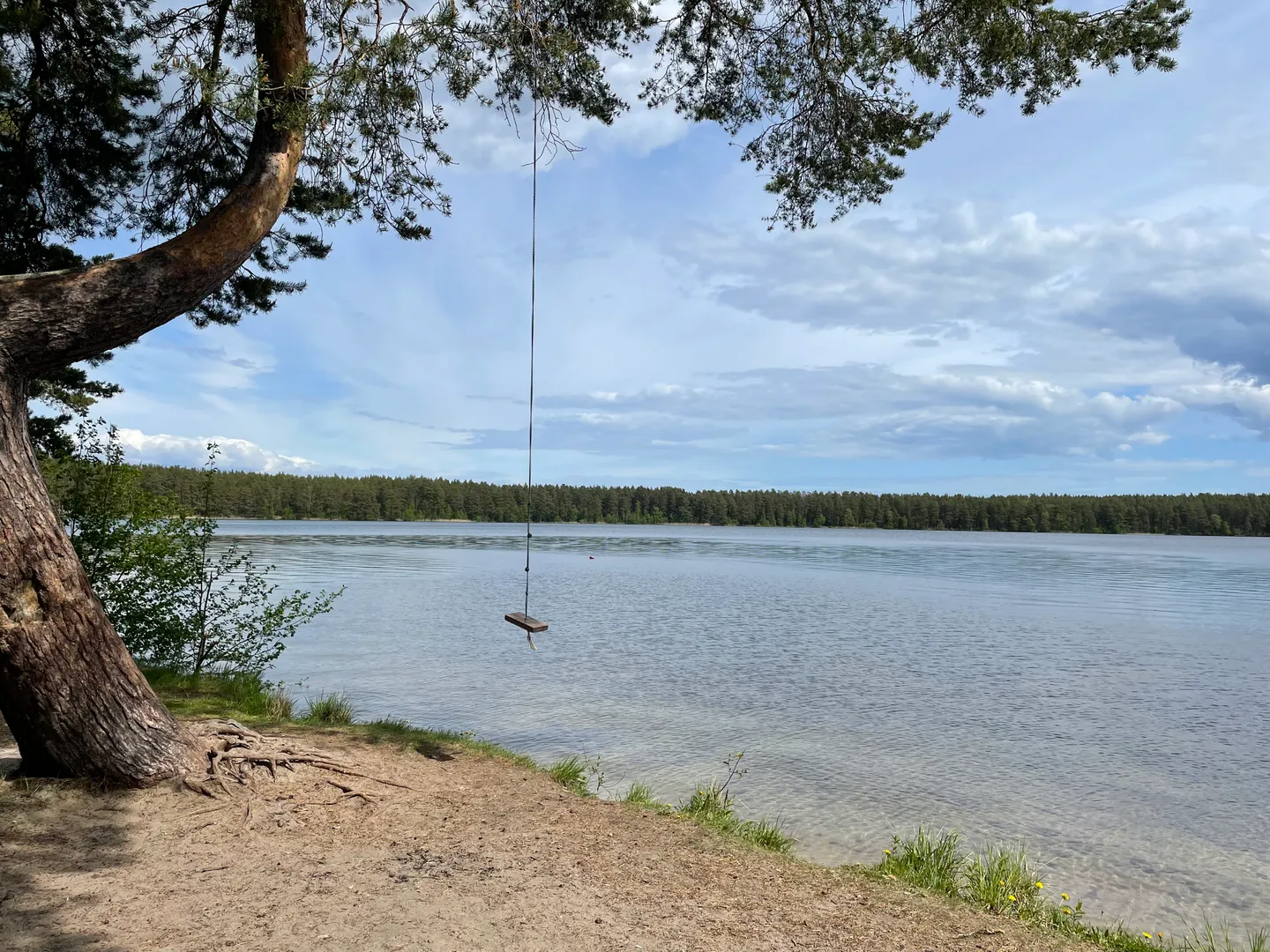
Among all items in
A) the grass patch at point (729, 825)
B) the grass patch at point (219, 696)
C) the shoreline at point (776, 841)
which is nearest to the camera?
the shoreline at point (776, 841)

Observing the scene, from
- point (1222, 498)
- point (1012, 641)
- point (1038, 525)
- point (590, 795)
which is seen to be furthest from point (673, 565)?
point (1222, 498)

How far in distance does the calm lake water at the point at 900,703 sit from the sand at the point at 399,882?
2.15m

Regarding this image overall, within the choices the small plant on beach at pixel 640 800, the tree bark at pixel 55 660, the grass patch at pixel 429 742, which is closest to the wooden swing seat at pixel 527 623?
the grass patch at pixel 429 742

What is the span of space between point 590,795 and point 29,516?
486 centimetres

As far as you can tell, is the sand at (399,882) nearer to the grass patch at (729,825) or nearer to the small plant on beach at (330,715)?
the grass patch at (729,825)

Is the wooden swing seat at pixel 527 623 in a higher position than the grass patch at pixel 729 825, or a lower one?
higher

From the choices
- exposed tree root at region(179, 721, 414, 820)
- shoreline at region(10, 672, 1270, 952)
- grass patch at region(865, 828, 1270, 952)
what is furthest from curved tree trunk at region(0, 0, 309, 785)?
grass patch at region(865, 828, 1270, 952)

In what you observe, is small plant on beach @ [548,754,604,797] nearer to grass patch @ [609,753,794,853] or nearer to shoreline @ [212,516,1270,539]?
grass patch @ [609,753,794,853]

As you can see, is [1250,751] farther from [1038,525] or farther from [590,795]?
[1038,525]

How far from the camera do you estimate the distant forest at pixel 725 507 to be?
127 meters

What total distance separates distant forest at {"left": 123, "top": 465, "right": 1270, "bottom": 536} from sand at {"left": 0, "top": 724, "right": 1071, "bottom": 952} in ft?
390

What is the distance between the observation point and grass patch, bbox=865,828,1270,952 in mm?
5016

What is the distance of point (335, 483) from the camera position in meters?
143

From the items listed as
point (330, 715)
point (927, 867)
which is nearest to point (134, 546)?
point (330, 715)
